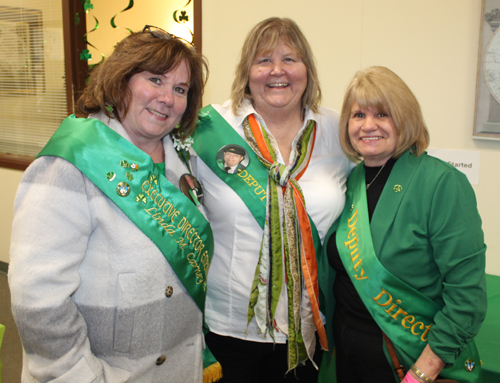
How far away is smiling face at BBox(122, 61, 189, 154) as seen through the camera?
1131 mm

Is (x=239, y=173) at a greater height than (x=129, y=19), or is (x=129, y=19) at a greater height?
(x=129, y=19)

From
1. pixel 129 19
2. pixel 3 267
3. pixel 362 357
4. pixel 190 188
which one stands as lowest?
pixel 3 267

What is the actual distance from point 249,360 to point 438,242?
765 millimetres

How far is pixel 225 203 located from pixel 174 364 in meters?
0.54

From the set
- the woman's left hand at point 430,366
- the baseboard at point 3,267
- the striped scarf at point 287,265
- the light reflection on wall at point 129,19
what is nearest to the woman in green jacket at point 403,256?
the woman's left hand at point 430,366

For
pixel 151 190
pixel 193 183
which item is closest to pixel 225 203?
pixel 193 183

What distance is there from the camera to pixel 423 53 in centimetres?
206

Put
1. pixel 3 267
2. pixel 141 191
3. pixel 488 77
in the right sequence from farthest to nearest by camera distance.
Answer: pixel 3 267 < pixel 488 77 < pixel 141 191

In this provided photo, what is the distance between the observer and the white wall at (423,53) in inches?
77.6

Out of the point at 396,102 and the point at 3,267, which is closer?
the point at 396,102

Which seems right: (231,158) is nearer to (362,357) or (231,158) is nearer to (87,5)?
(362,357)

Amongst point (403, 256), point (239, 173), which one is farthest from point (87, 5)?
point (403, 256)

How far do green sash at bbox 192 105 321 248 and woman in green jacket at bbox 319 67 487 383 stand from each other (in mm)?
245

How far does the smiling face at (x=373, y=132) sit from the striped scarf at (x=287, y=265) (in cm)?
23
